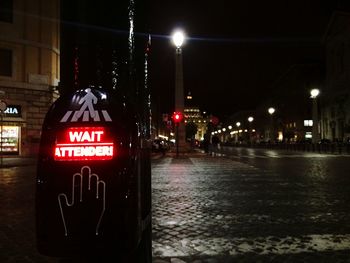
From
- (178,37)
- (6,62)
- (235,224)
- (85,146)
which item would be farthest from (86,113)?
(6,62)

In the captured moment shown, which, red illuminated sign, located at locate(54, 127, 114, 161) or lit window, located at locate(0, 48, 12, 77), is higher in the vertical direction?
lit window, located at locate(0, 48, 12, 77)

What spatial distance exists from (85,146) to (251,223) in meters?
5.22

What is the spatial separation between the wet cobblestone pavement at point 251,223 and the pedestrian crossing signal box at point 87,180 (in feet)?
8.74

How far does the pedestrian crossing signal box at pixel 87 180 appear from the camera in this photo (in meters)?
2.64

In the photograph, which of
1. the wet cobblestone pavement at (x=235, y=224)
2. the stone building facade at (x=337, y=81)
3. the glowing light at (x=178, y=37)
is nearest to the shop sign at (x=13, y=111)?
the glowing light at (x=178, y=37)

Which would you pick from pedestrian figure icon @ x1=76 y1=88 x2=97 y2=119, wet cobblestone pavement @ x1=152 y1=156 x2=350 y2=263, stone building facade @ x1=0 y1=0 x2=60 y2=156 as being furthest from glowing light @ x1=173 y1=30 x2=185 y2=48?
pedestrian figure icon @ x1=76 y1=88 x2=97 y2=119

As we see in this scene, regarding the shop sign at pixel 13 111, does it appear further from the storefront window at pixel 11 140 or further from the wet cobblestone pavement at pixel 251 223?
A: the wet cobblestone pavement at pixel 251 223

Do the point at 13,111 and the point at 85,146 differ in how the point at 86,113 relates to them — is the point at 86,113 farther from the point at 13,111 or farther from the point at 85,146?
the point at 13,111

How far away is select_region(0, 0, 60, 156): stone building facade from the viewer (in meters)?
31.4

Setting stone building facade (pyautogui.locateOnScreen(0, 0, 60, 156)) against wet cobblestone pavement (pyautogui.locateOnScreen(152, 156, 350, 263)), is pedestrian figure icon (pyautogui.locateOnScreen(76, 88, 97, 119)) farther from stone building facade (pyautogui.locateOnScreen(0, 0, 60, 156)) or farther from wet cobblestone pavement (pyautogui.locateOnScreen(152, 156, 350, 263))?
stone building facade (pyautogui.locateOnScreen(0, 0, 60, 156))

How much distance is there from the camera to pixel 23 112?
31906 millimetres

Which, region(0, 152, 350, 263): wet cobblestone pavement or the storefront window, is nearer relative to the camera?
region(0, 152, 350, 263): wet cobblestone pavement

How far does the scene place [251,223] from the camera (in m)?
7.43

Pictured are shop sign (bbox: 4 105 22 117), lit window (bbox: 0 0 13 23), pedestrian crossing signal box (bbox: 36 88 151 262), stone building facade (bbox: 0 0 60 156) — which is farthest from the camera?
lit window (bbox: 0 0 13 23)
